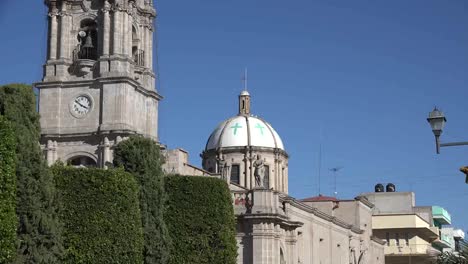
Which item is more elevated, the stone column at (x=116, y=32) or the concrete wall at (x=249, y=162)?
the stone column at (x=116, y=32)

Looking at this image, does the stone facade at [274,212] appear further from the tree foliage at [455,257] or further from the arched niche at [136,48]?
the tree foliage at [455,257]

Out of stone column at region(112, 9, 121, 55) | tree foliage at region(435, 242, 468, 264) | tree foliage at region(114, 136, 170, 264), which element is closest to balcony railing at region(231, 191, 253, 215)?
stone column at region(112, 9, 121, 55)

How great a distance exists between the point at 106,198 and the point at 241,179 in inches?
1521

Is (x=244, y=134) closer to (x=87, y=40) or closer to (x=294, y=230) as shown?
(x=294, y=230)

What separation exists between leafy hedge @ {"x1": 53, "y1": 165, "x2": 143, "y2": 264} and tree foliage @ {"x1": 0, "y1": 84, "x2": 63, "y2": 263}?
1423mm

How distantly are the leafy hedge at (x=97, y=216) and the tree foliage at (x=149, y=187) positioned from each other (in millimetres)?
2037

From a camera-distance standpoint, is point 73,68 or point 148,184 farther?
point 73,68

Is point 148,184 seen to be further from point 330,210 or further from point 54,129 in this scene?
point 330,210

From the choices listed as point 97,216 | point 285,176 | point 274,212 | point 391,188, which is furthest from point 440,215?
point 97,216

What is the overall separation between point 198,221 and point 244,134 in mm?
34011

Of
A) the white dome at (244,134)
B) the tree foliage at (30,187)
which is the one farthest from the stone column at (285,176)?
the tree foliage at (30,187)

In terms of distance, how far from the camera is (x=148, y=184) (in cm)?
3622

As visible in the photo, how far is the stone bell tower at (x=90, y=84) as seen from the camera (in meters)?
47.7

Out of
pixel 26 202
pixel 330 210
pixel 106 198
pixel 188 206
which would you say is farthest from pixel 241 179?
pixel 26 202
